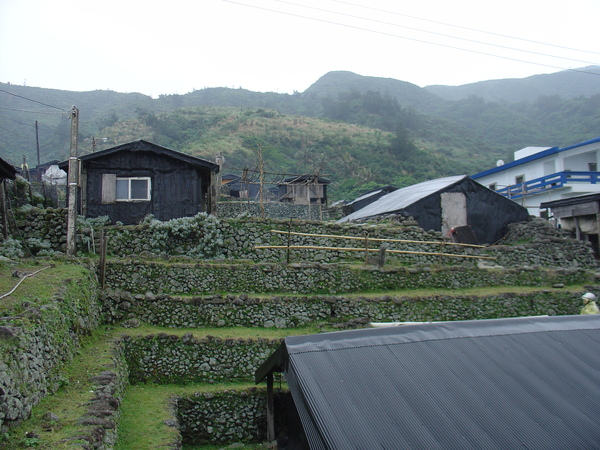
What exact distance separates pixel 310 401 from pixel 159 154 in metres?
15.1

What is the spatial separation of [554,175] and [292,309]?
74.2 ft

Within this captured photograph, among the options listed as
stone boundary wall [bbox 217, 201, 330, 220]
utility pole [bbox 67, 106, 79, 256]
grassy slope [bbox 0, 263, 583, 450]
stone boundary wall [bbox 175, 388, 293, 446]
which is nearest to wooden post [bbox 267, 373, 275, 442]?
stone boundary wall [bbox 175, 388, 293, 446]

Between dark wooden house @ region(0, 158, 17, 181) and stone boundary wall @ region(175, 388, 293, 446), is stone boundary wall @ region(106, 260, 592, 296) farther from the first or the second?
stone boundary wall @ region(175, 388, 293, 446)

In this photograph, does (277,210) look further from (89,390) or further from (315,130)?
(315,130)

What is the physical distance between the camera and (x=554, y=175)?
28297 millimetres

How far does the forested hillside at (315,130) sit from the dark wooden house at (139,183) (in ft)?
37.4

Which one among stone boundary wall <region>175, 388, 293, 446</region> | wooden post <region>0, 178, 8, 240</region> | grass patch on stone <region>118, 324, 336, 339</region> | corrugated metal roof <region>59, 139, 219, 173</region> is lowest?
stone boundary wall <region>175, 388, 293, 446</region>

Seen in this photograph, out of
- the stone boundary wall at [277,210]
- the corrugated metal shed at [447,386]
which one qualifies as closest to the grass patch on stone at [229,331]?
the corrugated metal shed at [447,386]

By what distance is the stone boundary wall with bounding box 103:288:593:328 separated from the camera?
12.3m

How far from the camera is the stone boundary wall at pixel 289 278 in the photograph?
43.6 ft

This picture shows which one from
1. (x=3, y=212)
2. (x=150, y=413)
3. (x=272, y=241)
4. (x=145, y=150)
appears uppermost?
(x=145, y=150)

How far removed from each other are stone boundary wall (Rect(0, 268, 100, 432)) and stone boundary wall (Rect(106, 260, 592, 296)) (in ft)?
10.7

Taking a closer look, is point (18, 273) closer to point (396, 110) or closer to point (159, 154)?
point (159, 154)

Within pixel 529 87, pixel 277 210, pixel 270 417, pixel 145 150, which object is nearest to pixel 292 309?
pixel 270 417
